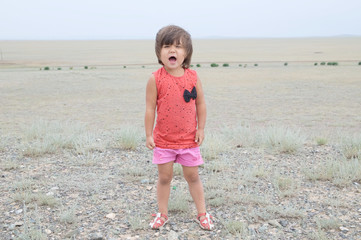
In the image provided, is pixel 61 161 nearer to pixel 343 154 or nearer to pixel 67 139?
pixel 67 139

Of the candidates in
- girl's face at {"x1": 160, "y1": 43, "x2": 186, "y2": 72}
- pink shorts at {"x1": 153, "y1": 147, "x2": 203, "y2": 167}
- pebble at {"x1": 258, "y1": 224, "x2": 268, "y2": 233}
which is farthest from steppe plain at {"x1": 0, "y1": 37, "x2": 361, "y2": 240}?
girl's face at {"x1": 160, "y1": 43, "x2": 186, "y2": 72}

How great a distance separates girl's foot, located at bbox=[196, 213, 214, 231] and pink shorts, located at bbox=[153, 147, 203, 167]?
0.47 metres

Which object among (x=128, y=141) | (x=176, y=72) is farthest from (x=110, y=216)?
(x=128, y=141)

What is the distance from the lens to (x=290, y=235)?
11.3ft

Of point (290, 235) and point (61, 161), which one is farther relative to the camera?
point (61, 161)

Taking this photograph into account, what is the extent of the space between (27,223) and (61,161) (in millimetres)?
1977

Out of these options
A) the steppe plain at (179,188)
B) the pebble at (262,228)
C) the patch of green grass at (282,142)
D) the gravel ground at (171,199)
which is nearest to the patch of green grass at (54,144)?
the steppe plain at (179,188)

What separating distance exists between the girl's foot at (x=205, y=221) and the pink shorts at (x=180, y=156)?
472 mm

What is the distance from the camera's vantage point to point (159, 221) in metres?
3.61

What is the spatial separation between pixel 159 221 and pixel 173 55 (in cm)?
143

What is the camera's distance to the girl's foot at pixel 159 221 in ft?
11.8

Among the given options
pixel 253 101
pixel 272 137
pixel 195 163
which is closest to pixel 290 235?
pixel 195 163

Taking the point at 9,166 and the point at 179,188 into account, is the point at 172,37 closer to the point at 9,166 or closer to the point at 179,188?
the point at 179,188

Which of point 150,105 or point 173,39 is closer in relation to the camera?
point 173,39
